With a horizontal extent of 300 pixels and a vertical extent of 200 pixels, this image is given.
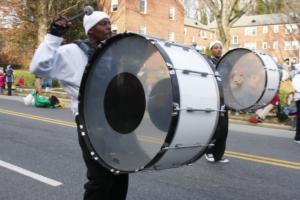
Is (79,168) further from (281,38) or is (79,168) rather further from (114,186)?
(281,38)

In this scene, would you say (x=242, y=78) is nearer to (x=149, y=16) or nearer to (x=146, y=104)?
(x=146, y=104)

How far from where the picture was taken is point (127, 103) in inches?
122

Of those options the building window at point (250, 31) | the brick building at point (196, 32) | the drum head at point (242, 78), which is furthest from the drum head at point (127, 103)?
the building window at point (250, 31)

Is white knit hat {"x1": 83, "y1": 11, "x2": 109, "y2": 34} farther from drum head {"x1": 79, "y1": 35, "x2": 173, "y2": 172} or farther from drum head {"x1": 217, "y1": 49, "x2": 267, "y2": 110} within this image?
drum head {"x1": 217, "y1": 49, "x2": 267, "y2": 110}

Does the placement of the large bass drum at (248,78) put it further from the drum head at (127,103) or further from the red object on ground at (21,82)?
the red object on ground at (21,82)

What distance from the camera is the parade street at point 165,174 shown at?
16.7 feet

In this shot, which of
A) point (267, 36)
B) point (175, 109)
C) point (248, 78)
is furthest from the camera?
point (267, 36)

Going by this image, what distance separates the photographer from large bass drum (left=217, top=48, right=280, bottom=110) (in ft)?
16.9

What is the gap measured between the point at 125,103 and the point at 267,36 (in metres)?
66.7

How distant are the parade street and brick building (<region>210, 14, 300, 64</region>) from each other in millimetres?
54525

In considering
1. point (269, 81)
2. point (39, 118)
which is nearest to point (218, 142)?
point (269, 81)

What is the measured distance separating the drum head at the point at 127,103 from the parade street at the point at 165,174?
1913 millimetres

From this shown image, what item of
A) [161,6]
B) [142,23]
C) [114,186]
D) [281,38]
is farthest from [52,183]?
[281,38]

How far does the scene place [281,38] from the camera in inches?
2502
